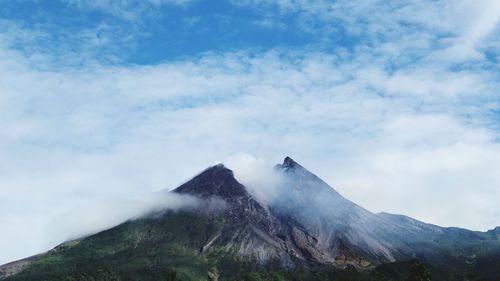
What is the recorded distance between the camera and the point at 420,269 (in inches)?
6614
